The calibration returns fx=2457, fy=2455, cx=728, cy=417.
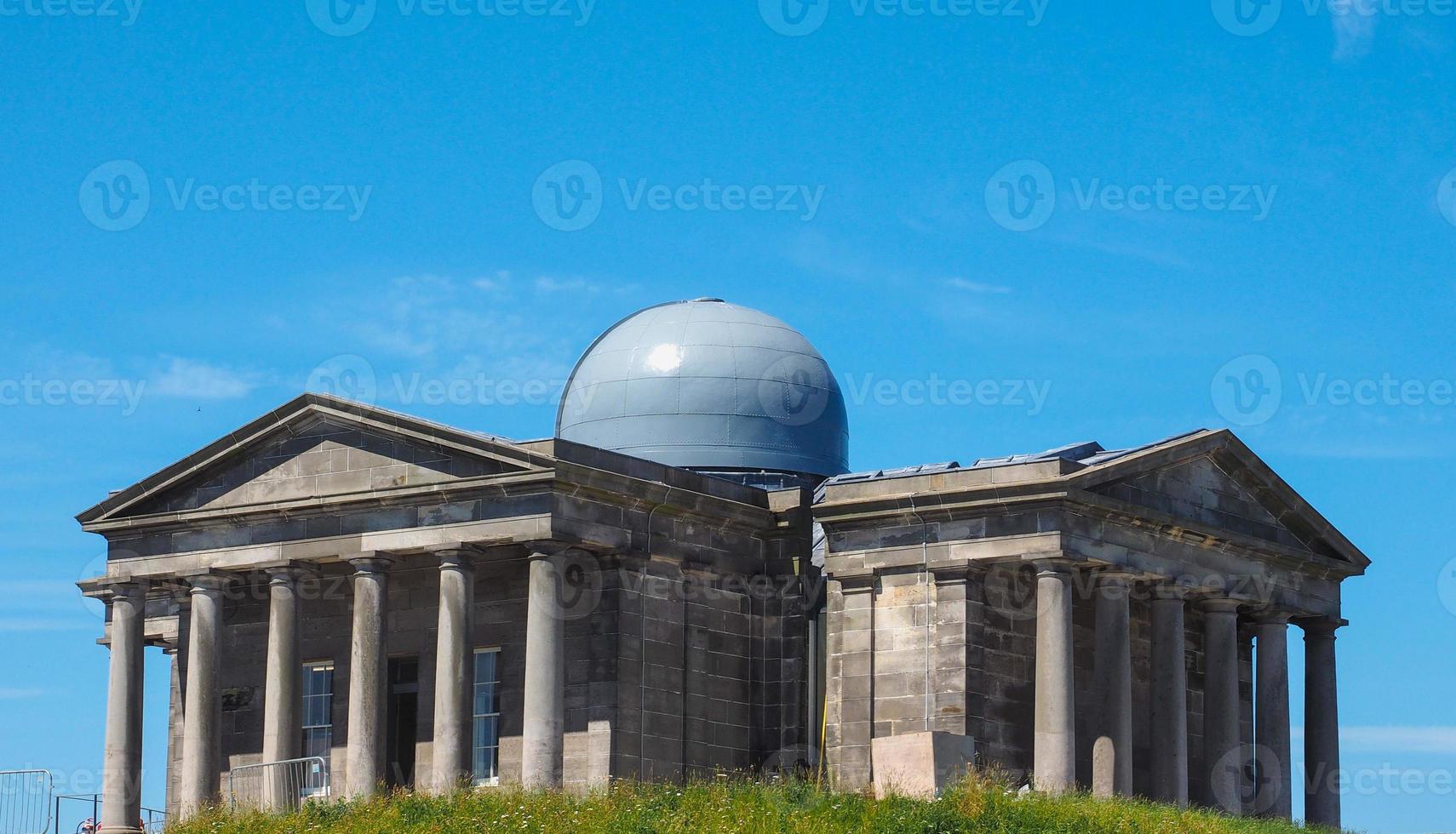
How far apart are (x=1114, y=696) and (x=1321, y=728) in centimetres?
821

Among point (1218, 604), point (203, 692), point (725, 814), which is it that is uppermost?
point (1218, 604)

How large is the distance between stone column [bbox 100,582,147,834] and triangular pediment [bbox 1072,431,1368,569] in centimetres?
2021

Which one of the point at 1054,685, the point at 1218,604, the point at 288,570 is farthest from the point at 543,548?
the point at 1218,604

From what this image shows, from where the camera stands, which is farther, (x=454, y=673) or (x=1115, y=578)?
(x=1115, y=578)

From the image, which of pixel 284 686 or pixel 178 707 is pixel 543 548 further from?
pixel 178 707

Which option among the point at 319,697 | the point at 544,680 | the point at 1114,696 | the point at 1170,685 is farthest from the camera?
the point at 319,697

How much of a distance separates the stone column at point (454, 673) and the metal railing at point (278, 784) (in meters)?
2.66

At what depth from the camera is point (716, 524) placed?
51.7 m

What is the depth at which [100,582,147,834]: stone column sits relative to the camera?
5175 cm

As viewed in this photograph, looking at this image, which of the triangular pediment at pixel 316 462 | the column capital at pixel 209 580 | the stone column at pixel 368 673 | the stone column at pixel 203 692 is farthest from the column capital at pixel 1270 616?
the stone column at pixel 203 692

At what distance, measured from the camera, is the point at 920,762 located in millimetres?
44219

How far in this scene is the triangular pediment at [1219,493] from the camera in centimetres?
4938

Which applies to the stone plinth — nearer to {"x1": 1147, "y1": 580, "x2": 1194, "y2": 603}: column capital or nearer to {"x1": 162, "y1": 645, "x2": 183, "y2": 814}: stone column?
{"x1": 1147, "y1": 580, "x2": 1194, "y2": 603}: column capital

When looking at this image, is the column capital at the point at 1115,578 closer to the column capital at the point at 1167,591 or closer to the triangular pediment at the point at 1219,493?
the column capital at the point at 1167,591
